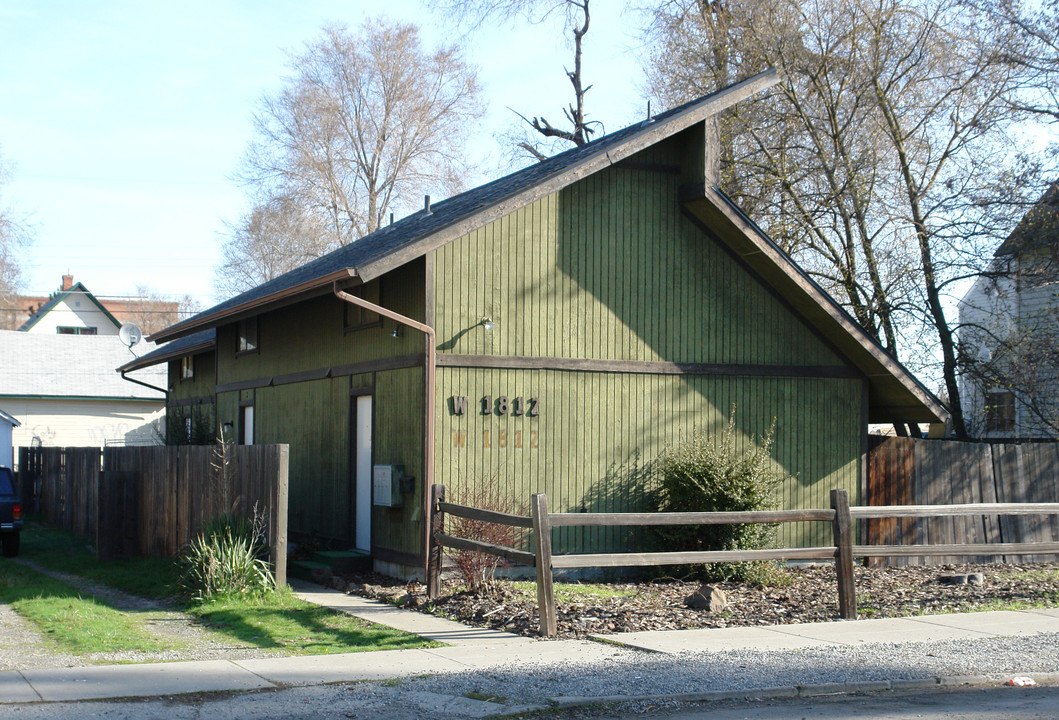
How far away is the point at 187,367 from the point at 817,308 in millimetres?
16495

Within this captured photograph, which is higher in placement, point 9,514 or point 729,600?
point 9,514

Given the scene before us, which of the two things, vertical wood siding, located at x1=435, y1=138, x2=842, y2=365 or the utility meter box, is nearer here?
the utility meter box

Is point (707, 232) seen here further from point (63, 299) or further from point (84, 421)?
point (63, 299)

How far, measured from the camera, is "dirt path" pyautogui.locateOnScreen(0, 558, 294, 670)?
8602 mm

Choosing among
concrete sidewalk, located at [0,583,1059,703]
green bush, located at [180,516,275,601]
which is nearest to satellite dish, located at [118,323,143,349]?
green bush, located at [180,516,275,601]

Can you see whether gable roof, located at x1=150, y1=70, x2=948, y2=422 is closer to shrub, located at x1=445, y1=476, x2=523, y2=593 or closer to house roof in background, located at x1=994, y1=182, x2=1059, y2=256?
shrub, located at x1=445, y1=476, x2=523, y2=593

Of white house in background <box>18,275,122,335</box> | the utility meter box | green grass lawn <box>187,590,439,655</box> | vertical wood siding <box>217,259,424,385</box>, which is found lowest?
green grass lawn <box>187,590,439,655</box>

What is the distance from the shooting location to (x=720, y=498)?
13.4 meters

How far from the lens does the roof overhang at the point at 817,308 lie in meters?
14.5

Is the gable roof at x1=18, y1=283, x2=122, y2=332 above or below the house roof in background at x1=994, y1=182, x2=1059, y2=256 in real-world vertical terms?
above

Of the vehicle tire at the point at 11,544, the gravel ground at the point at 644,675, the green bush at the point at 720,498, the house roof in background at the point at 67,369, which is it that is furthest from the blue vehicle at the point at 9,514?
the house roof in background at the point at 67,369

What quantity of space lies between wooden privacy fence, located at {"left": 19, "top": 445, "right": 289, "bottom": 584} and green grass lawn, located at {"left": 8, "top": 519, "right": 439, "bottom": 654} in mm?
440

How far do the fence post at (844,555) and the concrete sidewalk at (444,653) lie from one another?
28 cm

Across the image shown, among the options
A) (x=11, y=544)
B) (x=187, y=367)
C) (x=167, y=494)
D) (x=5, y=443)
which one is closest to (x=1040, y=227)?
(x=167, y=494)
